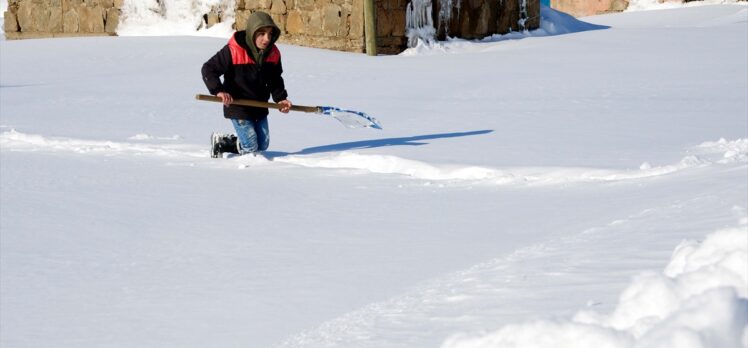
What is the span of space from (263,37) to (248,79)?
298mm

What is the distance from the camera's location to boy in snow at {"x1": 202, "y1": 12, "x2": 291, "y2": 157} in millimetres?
6766

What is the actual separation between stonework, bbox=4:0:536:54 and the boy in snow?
6.03 meters

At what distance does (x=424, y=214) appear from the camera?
516 centimetres

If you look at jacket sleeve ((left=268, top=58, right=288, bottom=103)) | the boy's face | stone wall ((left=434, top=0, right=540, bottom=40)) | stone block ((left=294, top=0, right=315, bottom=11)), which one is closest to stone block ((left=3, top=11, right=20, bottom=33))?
stone block ((left=294, top=0, right=315, bottom=11))

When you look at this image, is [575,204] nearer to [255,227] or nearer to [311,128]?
[255,227]

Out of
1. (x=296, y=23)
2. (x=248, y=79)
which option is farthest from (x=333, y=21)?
(x=248, y=79)

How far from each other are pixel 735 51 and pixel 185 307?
10.4 m

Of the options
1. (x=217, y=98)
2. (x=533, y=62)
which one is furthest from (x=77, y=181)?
(x=533, y=62)

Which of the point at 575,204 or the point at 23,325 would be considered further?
the point at 575,204

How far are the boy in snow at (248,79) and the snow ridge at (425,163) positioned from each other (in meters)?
0.14

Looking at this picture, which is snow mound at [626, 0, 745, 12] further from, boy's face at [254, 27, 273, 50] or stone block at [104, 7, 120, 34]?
boy's face at [254, 27, 273, 50]

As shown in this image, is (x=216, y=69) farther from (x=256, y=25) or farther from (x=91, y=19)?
(x=91, y=19)

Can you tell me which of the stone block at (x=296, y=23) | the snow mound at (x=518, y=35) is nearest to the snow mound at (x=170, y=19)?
the stone block at (x=296, y=23)

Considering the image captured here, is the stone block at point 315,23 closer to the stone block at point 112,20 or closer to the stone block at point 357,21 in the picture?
the stone block at point 357,21
